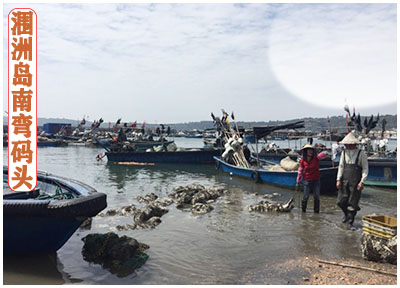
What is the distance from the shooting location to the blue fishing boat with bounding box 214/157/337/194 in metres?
12.0

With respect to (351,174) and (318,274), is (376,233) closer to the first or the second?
(318,274)

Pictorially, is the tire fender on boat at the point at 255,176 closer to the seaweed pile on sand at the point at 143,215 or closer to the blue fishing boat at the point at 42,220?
the seaweed pile on sand at the point at 143,215

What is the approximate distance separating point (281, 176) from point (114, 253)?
8822mm

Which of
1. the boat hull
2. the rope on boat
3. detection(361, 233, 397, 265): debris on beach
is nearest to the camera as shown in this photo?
detection(361, 233, 397, 265): debris on beach

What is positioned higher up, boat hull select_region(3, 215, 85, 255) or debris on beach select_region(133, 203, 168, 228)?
boat hull select_region(3, 215, 85, 255)

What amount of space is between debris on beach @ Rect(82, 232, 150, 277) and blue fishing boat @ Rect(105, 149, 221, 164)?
64.4 ft

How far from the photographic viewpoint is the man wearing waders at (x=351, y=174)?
291 inches

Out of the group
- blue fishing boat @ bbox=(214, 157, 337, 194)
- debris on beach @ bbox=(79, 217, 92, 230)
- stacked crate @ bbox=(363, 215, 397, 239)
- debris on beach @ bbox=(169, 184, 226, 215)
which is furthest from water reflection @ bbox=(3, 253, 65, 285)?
blue fishing boat @ bbox=(214, 157, 337, 194)

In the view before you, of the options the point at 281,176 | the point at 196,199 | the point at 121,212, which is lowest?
the point at 121,212

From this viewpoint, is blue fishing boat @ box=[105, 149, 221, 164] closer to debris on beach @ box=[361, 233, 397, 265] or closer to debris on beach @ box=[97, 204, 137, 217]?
debris on beach @ box=[97, 204, 137, 217]

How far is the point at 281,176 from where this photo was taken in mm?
13383

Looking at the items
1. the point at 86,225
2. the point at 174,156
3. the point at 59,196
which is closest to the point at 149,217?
the point at 86,225

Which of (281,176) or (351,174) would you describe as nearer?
(351,174)

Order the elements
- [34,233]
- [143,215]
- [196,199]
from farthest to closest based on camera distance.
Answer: [196,199] < [143,215] < [34,233]
